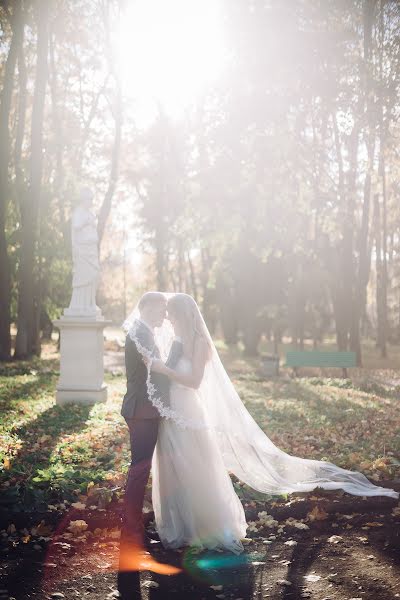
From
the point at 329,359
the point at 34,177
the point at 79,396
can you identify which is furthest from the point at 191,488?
the point at 34,177

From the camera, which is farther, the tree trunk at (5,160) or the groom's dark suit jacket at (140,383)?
the tree trunk at (5,160)

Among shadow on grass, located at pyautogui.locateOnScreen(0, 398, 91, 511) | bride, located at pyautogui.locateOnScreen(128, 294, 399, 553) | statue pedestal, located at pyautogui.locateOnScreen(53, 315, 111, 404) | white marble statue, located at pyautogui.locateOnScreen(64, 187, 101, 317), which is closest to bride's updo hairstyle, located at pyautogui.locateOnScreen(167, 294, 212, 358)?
bride, located at pyautogui.locateOnScreen(128, 294, 399, 553)

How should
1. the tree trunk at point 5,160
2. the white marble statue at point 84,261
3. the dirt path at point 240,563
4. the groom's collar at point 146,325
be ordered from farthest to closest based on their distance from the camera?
the tree trunk at point 5,160 < the white marble statue at point 84,261 < the groom's collar at point 146,325 < the dirt path at point 240,563

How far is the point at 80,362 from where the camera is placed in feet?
40.3

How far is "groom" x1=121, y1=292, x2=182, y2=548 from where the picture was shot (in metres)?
5.14

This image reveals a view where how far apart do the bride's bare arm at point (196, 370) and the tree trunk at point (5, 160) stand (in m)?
14.2

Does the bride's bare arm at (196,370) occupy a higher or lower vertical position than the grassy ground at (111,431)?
higher

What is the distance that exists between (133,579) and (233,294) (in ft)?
106

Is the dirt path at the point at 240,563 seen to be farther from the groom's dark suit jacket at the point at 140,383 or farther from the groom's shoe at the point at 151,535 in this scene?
the groom's dark suit jacket at the point at 140,383

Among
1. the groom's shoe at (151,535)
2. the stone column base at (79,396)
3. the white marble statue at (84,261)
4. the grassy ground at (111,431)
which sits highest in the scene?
the white marble statue at (84,261)

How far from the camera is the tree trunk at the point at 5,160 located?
59.1 feet

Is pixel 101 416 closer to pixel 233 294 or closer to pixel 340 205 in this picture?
pixel 340 205

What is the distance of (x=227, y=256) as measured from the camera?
29.5m

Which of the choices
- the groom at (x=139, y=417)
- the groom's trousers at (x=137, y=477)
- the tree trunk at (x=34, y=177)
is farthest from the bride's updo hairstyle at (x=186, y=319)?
the tree trunk at (x=34, y=177)
